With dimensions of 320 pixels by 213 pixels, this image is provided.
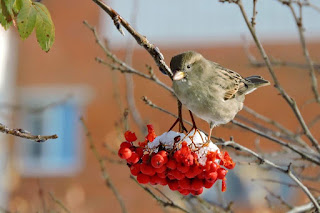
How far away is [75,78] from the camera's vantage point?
11820 millimetres

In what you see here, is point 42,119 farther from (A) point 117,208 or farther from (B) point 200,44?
(B) point 200,44

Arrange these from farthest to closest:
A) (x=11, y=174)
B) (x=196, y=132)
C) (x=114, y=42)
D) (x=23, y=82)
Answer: (x=23, y=82), (x=114, y=42), (x=11, y=174), (x=196, y=132)

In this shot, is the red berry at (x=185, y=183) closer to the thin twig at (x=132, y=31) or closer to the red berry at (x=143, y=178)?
the red berry at (x=143, y=178)

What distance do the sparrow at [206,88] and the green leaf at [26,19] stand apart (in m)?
0.65

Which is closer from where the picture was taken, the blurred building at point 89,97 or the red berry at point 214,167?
the red berry at point 214,167

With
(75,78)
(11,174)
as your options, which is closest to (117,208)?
(11,174)

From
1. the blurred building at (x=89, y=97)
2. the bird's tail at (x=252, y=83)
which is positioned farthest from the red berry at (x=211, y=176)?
the blurred building at (x=89, y=97)

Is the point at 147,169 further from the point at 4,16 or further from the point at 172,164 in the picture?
the point at 4,16

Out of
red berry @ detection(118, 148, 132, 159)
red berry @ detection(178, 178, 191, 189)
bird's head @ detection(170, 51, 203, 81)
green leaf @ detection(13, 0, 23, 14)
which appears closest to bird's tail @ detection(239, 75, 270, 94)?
bird's head @ detection(170, 51, 203, 81)

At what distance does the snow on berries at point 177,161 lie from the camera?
208cm

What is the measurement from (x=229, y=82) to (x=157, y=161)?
3.52ft

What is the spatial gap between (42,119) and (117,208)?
3084mm

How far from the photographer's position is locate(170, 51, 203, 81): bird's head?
2.47 meters

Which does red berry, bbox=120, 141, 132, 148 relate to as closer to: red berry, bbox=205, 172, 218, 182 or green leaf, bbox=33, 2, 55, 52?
red berry, bbox=205, 172, 218, 182
